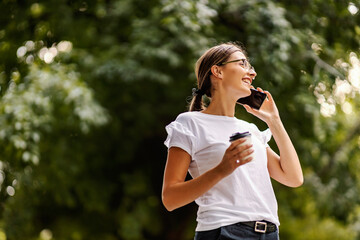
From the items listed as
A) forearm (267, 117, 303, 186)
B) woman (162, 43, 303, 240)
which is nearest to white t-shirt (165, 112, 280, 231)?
woman (162, 43, 303, 240)

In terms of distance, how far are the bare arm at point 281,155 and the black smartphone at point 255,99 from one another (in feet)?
0.06

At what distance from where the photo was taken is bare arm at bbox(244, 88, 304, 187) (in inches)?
77.0

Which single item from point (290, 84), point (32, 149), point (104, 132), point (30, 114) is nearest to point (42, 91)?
point (30, 114)

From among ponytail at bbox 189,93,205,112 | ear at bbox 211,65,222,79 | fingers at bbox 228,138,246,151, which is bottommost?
ponytail at bbox 189,93,205,112

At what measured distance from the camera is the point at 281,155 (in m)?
1.96

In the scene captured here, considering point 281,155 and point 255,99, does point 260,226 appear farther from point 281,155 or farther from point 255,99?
point 255,99

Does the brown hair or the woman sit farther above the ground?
the brown hair

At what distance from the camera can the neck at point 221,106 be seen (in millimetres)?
1955

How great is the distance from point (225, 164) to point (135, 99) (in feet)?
15.9

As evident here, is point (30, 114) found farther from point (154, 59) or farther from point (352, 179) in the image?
point (352, 179)

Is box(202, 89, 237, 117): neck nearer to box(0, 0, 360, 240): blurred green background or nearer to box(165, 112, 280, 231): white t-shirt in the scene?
box(165, 112, 280, 231): white t-shirt

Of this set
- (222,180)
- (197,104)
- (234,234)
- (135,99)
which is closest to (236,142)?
(222,180)

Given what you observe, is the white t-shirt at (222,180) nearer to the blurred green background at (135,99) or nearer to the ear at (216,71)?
the ear at (216,71)

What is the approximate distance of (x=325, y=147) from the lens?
20.8 ft
